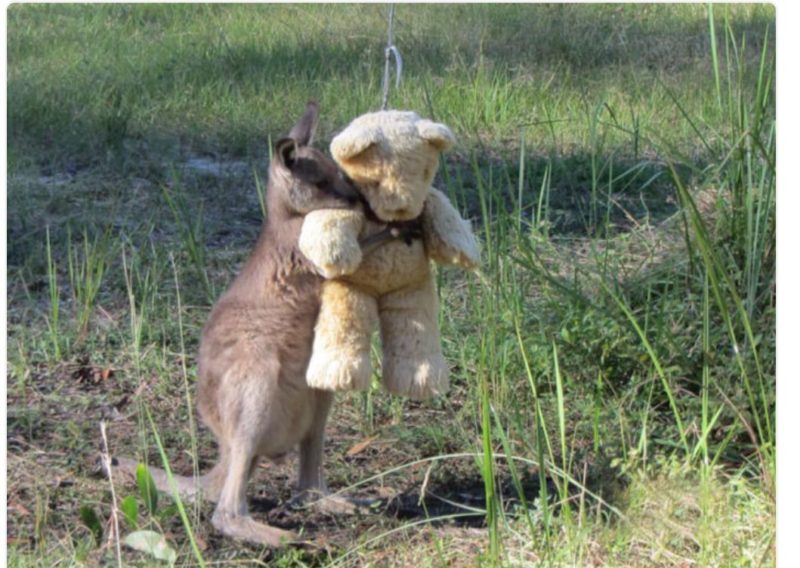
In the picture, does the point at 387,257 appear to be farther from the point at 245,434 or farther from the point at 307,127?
the point at 245,434

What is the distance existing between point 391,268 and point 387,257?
0.05 metres

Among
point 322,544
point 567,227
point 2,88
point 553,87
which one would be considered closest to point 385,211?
point 322,544

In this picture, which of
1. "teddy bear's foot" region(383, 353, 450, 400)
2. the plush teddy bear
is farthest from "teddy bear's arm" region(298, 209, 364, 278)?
"teddy bear's foot" region(383, 353, 450, 400)

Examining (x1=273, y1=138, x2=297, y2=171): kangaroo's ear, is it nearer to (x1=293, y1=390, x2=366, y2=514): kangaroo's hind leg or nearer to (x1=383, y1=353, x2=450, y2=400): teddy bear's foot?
(x1=383, y1=353, x2=450, y2=400): teddy bear's foot

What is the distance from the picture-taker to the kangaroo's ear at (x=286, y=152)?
354cm

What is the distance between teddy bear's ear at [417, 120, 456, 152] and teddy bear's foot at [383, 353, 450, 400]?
613mm

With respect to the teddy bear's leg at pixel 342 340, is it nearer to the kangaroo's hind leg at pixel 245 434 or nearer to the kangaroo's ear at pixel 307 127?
the kangaroo's hind leg at pixel 245 434

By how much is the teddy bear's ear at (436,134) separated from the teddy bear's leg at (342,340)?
482 millimetres

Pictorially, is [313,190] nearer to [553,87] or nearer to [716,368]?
[716,368]

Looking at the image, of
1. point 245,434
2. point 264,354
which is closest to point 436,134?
point 264,354

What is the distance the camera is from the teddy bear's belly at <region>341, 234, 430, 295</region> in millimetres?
3590

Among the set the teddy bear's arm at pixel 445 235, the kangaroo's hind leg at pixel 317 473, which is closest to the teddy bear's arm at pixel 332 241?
the teddy bear's arm at pixel 445 235

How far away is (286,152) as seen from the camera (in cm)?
356

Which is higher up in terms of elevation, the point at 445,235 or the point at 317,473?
the point at 445,235
